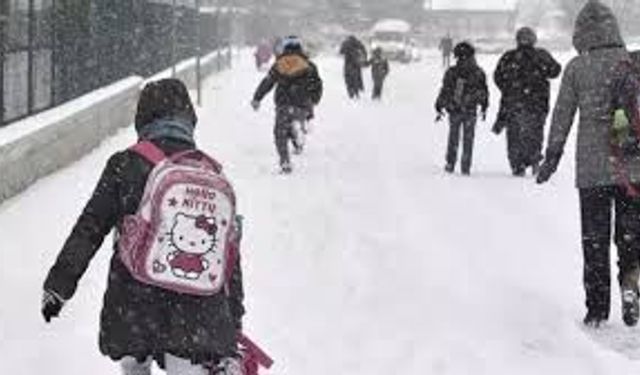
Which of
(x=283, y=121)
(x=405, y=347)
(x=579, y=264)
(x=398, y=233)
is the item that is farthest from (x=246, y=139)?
(x=405, y=347)

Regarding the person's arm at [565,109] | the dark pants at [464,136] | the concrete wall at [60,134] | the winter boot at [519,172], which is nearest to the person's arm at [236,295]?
the person's arm at [565,109]

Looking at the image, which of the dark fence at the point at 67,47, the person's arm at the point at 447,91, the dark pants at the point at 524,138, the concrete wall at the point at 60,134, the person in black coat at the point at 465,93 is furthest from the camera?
the person's arm at the point at 447,91

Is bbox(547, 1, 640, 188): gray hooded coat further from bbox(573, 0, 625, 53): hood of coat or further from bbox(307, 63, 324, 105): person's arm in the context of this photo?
bbox(307, 63, 324, 105): person's arm

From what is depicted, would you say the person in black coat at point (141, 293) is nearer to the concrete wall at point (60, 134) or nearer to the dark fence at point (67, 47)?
the concrete wall at point (60, 134)

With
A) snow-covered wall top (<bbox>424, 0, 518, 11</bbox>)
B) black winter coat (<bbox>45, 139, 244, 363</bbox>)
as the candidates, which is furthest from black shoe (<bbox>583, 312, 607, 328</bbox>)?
snow-covered wall top (<bbox>424, 0, 518, 11</bbox>)

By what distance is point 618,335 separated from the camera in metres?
7.96

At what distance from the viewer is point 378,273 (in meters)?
9.98

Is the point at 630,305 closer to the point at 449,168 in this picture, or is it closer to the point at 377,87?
the point at 449,168

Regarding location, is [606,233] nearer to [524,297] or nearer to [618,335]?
[618,335]

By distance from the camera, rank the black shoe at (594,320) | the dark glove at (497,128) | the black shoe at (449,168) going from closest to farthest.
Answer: the black shoe at (594,320) → the dark glove at (497,128) → the black shoe at (449,168)

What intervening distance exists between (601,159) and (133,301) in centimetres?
398

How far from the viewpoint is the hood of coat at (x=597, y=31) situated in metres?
7.89

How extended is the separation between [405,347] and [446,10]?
100m

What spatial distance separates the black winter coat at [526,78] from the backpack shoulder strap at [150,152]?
11.0m
